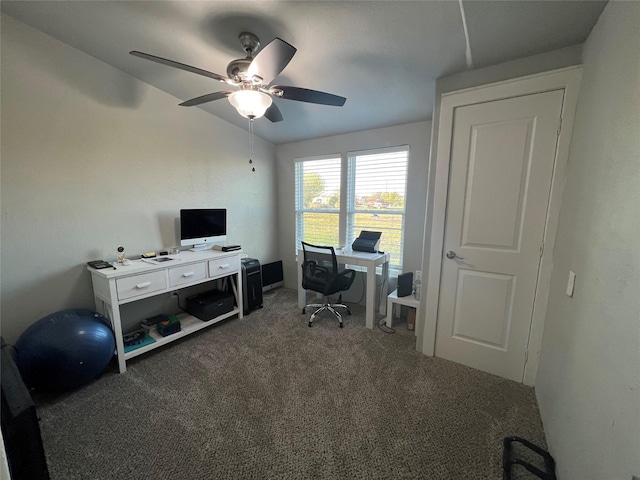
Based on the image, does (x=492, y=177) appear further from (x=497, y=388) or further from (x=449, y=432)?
(x=449, y=432)

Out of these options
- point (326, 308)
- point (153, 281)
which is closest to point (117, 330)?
point (153, 281)

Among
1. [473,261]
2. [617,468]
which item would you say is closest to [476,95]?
[473,261]

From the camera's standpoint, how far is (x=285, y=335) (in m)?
2.67

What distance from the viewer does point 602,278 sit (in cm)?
104

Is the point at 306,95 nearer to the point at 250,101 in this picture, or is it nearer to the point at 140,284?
the point at 250,101

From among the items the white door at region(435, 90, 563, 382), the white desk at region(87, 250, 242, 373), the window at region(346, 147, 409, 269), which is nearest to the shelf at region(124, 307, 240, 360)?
the white desk at region(87, 250, 242, 373)

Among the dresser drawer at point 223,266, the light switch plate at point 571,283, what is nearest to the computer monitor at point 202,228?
the dresser drawer at point 223,266

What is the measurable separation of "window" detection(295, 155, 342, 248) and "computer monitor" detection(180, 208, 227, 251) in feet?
4.07

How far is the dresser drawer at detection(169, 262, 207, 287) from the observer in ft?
7.82

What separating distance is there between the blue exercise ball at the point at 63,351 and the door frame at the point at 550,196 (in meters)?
2.65

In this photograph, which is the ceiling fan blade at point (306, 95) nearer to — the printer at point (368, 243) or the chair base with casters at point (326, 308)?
the printer at point (368, 243)

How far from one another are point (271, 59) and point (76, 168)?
6.54ft

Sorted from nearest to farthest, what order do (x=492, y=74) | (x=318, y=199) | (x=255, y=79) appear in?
(x=255, y=79), (x=492, y=74), (x=318, y=199)

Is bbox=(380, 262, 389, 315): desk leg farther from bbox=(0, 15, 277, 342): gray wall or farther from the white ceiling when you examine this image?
bbox=(0, 15, 277, 342): gray wall
